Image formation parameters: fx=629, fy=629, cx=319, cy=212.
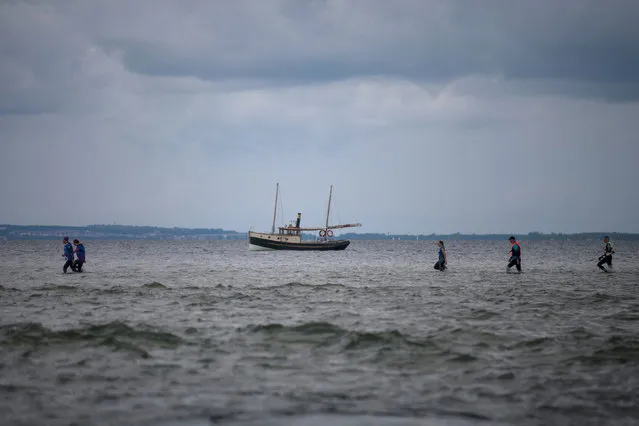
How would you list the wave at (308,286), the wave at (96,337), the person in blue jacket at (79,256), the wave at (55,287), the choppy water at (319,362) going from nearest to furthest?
the choppy water at (319,362)
the wave at (96,337)
the wave at (55,287)
the wave at (308,286)
the person in blue jacket at (79,256)

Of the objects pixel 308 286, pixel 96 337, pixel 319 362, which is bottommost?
pixel 96 337

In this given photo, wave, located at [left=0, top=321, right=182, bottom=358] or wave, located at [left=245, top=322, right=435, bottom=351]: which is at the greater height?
wave, located at [left=245, top=322, right=435, bottom=351]

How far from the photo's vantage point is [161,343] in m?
13.7

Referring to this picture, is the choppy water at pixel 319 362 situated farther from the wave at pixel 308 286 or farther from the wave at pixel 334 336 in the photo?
the wave at pixel 308 286

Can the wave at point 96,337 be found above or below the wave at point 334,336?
below

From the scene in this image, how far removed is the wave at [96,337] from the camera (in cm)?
1348

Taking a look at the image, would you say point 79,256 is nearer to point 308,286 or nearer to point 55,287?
point 55,287

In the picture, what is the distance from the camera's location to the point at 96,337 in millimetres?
14391

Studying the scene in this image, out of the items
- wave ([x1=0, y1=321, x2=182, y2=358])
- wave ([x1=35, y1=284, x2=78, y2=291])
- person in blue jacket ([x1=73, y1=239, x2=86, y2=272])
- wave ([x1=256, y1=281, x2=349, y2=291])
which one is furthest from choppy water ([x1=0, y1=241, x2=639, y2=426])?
person in blue jacket ([x1=73, y1=239, x2=86, y2=272])

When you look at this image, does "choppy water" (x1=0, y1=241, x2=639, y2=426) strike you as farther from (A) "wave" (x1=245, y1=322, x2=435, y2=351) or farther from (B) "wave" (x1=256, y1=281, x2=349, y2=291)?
(B) "wave" (x1=256, y1=281, x2=349, y2=291)

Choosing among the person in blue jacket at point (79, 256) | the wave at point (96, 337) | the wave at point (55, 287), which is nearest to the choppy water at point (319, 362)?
the wave at point (96, 337)

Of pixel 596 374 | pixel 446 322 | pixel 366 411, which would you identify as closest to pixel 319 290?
pixel 446 322

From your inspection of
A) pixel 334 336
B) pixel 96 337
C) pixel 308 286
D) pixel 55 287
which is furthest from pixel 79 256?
pixel 334 336

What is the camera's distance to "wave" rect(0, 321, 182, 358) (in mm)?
13484
